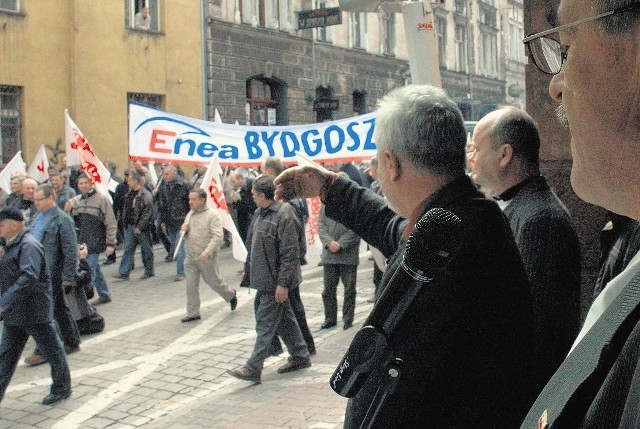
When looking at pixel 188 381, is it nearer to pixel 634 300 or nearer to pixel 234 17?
pixel 634 300

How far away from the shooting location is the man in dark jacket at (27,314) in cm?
629

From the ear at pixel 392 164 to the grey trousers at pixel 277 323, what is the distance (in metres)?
4.68

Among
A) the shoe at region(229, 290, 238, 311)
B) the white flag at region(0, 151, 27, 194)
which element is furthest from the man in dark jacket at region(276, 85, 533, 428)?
the white flag at region(0, 151, 27, 194)

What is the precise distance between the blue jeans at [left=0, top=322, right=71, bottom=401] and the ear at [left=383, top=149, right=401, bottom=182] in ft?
15.5

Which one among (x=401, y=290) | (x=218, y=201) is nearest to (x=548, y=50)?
(x=401, y=290)

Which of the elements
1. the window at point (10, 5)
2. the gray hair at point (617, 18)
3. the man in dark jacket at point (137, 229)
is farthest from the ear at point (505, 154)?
the window at point (10, 5)

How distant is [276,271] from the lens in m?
7.14

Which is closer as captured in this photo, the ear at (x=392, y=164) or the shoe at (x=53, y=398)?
the ear at (x=392, y=164)

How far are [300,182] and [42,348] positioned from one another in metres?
4.05

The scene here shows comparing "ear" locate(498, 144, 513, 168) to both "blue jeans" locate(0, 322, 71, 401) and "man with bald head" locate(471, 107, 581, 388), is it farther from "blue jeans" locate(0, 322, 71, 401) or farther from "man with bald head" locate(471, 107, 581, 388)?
"blue jeans" locate(0, 322, 71, 401)

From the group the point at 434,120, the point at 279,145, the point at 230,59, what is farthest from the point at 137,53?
the point at 434,120

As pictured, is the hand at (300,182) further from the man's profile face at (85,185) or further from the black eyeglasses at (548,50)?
the man's profile face at (85,185)

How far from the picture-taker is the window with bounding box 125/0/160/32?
21375 mm

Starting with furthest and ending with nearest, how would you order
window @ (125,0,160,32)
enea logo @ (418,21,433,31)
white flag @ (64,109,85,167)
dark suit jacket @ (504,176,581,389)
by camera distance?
window @ (125,0,160,32) → white flag @ (64,109,85,167) → enea logo @ (418,21,433,31) → dark suit jacket @ (504,176,581,389)
